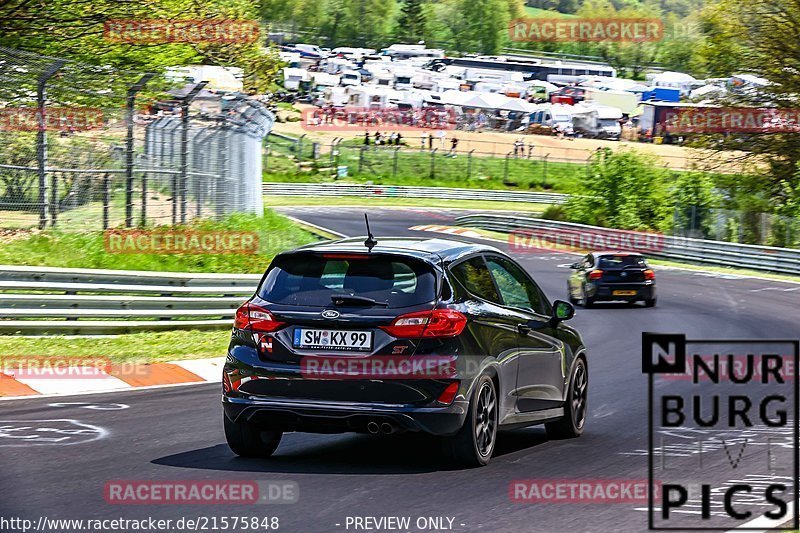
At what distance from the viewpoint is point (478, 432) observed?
8773 mm

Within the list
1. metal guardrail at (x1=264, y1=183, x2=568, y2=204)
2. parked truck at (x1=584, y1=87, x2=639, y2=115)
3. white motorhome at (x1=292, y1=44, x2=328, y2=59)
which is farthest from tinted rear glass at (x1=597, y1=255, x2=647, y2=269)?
white motorhome at (x1=292, y1=44, x2=328, y2=59)

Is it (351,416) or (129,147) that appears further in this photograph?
(129,147)

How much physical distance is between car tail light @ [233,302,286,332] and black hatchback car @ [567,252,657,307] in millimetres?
19566

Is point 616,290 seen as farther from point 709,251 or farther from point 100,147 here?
point 709,251

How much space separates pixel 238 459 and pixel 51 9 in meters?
20.6

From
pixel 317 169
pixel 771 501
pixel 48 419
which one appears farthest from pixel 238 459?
pixel 317 169

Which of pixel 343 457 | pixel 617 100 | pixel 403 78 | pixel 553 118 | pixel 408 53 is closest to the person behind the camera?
pixel 343 457

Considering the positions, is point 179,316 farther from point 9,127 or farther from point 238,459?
point 238,459

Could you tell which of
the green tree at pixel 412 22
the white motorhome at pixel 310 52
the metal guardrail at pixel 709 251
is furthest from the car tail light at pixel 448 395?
the green tree at pixel 412 22

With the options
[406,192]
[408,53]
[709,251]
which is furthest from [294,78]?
[709,251]

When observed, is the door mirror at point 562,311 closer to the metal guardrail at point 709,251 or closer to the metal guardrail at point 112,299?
the metal guardrail at point 112,299

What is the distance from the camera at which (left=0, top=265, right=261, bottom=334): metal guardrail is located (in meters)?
15.6

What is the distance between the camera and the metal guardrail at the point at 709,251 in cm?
3925

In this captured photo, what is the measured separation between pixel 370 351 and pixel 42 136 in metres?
10.5
